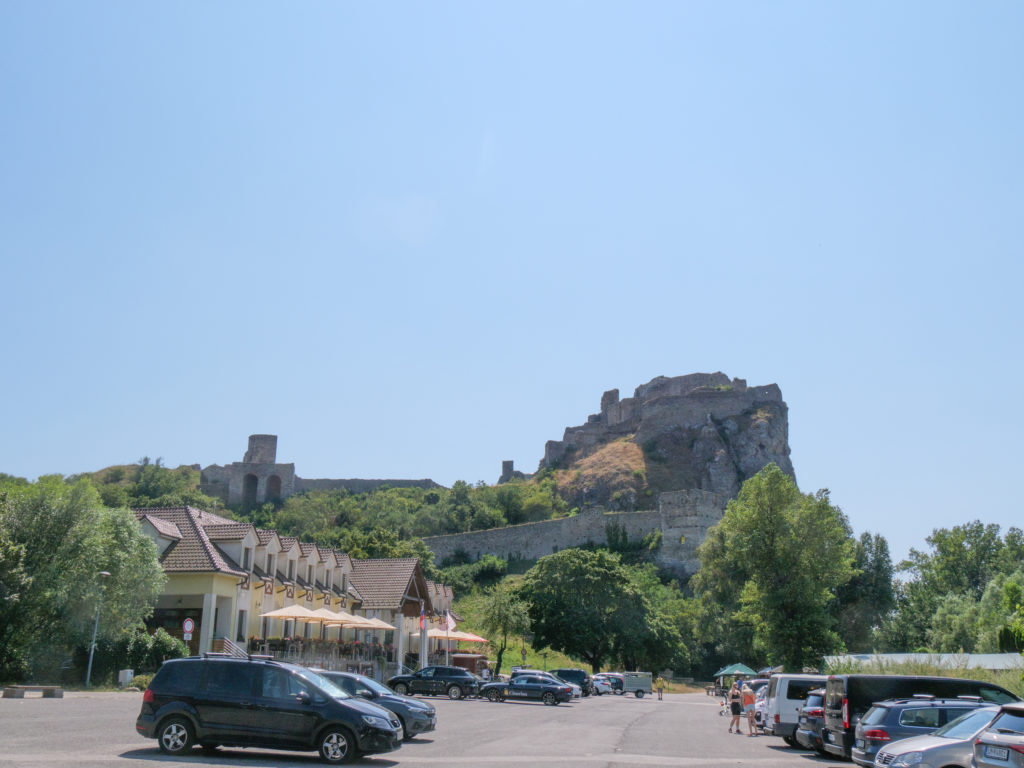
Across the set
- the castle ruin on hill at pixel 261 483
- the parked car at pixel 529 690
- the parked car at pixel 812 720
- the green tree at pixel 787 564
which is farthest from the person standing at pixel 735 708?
the castle ruin on hill at pixel 261 483

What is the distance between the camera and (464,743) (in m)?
17.1

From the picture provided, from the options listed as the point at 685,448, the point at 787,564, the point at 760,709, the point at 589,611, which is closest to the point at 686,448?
the point at 685,448

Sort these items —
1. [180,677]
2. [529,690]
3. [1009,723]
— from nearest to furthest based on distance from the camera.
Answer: [1009,723] < [180,677] < [529,690]

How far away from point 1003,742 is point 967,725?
2.81 m

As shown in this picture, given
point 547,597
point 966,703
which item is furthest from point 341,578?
point 966,703

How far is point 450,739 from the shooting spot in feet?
59.3

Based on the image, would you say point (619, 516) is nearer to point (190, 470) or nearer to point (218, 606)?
point (218, 606)

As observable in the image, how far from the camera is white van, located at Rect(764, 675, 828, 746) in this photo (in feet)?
69.4

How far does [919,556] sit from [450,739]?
7673cm

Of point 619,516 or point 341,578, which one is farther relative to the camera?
point 619,516

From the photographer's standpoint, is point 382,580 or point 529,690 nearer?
point 529,690

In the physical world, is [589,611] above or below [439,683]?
above

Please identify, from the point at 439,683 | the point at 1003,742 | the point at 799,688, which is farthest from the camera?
the point at 439,683

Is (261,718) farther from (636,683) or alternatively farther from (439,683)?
(636,683)
